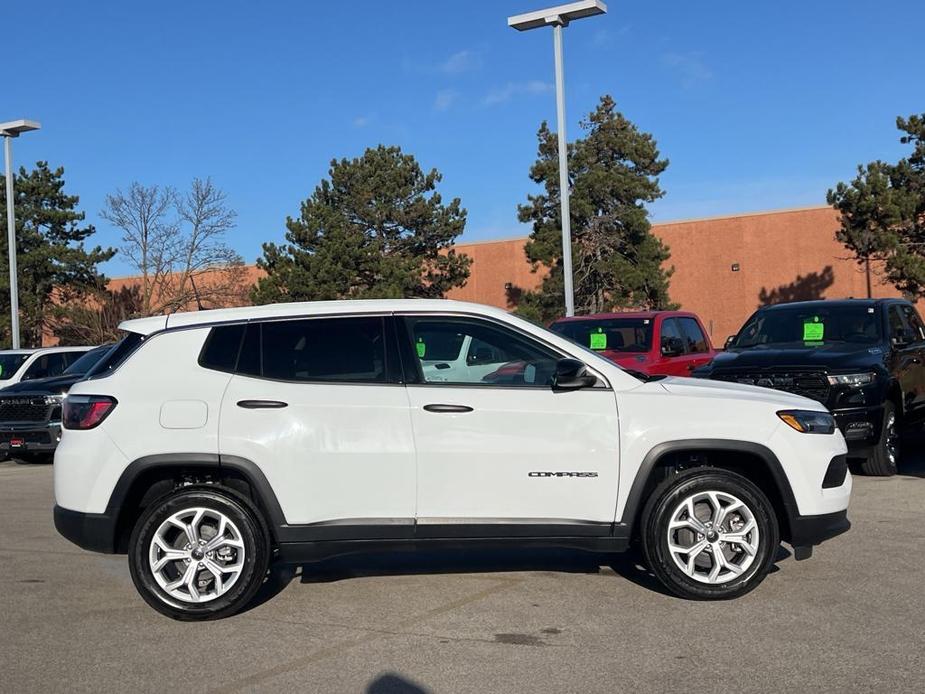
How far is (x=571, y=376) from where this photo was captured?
6062mm

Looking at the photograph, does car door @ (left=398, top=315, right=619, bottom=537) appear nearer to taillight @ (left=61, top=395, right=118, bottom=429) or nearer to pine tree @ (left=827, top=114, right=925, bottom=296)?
taillight @ (left=61, top=395, right=118, bottom=429)

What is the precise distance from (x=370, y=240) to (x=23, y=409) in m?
24.3

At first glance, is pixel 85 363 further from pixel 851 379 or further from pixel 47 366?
pixel 851 379

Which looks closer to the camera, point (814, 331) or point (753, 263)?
point (814, 331)

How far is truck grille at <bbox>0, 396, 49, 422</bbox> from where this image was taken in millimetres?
15055

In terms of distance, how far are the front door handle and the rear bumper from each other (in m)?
2.00

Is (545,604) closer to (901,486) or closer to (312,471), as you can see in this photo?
(312,471)

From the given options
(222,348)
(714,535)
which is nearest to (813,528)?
(714,535)

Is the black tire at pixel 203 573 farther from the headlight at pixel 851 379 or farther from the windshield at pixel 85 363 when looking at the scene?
the windshield at pixel 85 363

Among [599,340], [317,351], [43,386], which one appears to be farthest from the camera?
[43,386]

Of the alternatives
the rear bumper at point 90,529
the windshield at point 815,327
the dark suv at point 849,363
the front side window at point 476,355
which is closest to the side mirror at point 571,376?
the front side window at point 476,355

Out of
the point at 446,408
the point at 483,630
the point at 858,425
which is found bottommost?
the point at 483,630

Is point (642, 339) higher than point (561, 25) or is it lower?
lower

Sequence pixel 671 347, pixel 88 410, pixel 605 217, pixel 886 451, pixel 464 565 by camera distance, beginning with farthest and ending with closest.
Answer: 1. pixel 605 217
2. pixel 671 347
3. pixel 886 451
4. pixel 464 565
5. pixel 88 410
